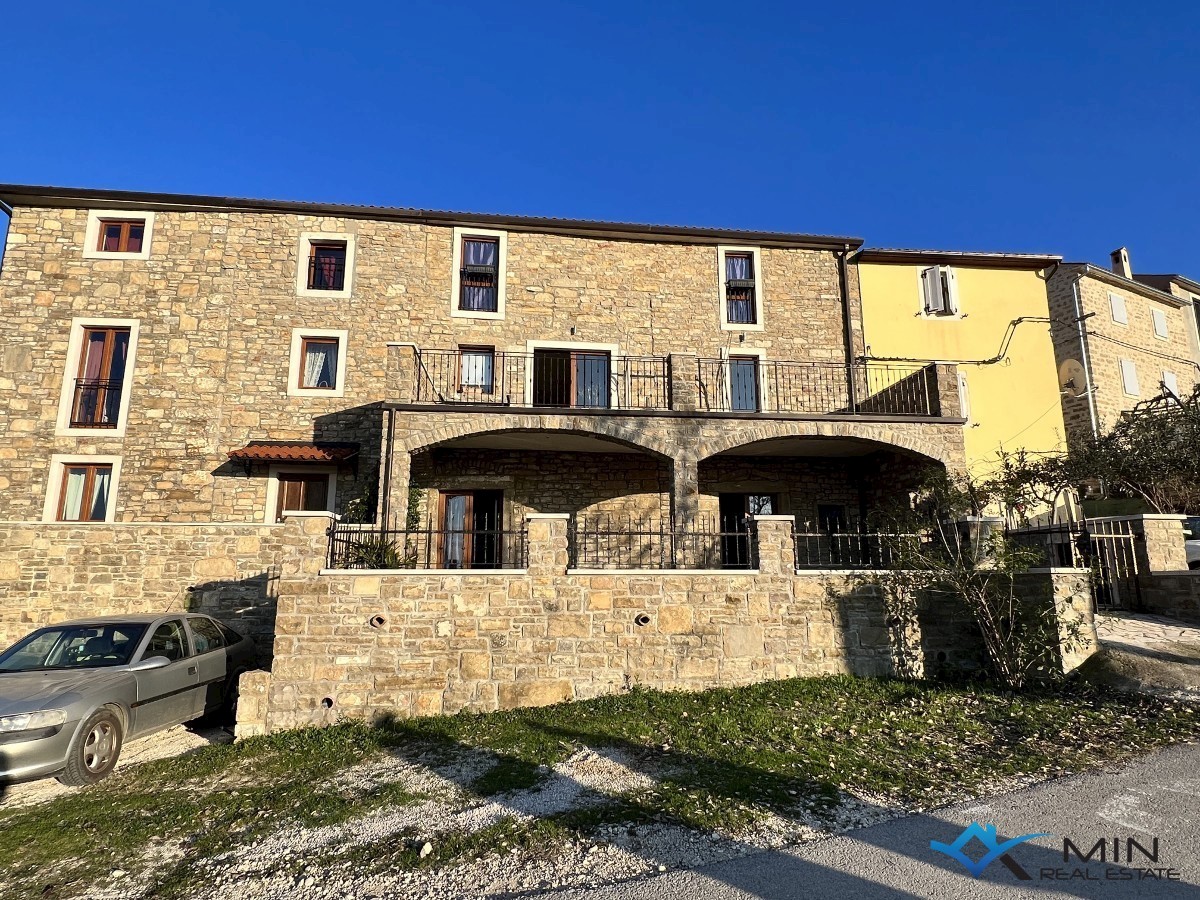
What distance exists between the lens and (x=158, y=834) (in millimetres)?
4832

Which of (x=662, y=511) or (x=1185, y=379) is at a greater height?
(x=1185, y=379)

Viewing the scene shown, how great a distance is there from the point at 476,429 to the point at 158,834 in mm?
7131

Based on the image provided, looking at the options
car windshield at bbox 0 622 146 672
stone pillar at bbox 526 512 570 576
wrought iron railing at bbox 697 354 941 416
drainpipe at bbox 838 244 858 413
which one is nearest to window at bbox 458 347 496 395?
wrought iron railing at bbox 697 354 941 416

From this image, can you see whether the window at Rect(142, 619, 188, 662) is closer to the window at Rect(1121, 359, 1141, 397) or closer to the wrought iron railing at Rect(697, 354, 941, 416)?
the wrought iron railing at Rect(697, 354, 941, 416)

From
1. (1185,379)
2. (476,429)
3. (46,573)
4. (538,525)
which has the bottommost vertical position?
(46,573)

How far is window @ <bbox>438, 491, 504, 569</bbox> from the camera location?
1252 cm

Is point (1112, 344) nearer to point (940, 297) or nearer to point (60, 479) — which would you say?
point (940, 297)

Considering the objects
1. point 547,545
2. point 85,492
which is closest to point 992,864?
point 547,545

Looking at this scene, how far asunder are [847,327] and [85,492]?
16.0 metres

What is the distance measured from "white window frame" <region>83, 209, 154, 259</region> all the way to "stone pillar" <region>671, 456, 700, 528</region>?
38.5 feet

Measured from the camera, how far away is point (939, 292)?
15383 mm

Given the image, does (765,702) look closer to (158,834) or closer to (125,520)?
(158,834)

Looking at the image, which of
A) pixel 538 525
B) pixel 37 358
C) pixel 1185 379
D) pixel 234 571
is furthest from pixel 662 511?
pixel 1185 379

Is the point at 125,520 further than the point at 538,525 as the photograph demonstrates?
Yes
